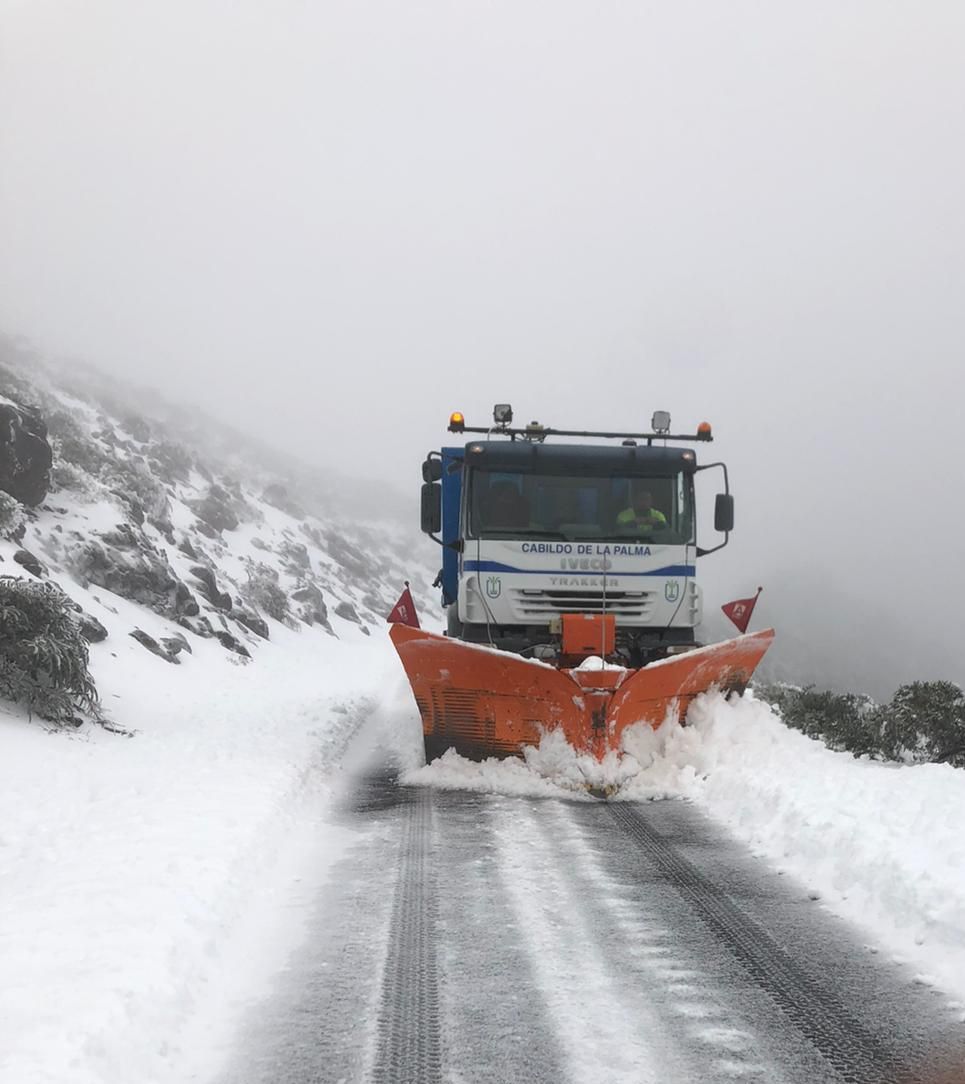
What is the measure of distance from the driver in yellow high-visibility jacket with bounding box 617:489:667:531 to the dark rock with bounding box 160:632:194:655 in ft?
36.7

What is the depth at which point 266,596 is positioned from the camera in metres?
30.9

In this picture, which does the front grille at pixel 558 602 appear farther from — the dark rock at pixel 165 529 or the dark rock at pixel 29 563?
the dark rock at pixel 165 529

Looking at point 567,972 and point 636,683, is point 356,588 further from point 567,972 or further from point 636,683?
point 567,972

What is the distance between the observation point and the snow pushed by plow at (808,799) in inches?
175

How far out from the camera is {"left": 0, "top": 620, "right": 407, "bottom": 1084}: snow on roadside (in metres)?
3.20

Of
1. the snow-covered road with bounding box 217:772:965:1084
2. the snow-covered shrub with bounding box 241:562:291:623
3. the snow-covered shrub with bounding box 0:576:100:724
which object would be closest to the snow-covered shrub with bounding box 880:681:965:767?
the snow-covered road with bounding box 217:772:965:1084

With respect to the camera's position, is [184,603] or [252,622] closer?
[184,603]

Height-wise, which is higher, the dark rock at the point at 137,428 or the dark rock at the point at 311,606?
the dark rock at the point at 137,428

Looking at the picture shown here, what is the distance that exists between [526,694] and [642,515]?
102 inches

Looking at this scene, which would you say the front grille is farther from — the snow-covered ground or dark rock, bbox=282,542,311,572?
dark rock, bbox=282,542,311,572

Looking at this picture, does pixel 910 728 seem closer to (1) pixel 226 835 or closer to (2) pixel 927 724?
(2) pixel 927 724

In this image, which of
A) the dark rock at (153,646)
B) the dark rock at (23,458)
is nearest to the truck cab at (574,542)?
the dark rock at (153,646)

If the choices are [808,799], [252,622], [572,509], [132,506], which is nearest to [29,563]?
[252,622]

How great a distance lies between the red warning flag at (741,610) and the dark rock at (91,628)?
9.99 m
